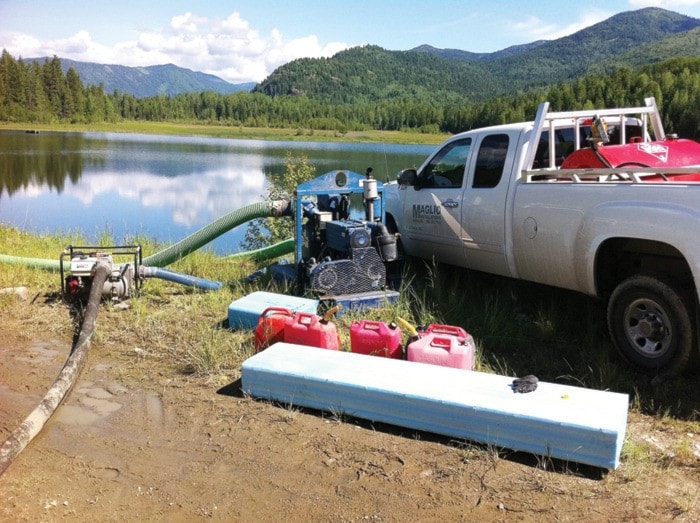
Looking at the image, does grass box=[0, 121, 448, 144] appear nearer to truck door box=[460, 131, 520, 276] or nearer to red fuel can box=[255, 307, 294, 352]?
truck door box=[460, 131, 520, 276]

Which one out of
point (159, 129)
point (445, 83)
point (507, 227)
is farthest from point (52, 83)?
point (507, 227)

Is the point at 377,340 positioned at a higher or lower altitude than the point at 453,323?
higher

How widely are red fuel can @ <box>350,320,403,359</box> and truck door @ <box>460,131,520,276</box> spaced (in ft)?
5.83

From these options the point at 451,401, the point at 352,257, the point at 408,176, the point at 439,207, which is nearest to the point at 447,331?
the point at 451,401

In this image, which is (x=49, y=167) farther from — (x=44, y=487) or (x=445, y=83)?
(x=445, y=83)

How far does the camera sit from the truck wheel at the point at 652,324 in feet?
15.1

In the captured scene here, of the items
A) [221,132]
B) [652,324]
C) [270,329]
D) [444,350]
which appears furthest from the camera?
[221,132]

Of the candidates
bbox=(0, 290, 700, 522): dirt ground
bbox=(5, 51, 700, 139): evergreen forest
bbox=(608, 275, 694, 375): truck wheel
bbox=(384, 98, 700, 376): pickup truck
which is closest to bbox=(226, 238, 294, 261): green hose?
bbox=(384, 98, 700, 376): pickup truck

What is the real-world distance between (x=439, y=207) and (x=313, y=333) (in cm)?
270

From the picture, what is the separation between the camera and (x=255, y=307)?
598 cm

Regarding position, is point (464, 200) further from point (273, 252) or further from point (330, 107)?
point (330, 107)

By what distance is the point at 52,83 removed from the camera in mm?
102125

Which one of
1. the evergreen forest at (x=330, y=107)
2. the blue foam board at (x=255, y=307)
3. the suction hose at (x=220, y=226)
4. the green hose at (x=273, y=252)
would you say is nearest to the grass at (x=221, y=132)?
the evergreen forest at (x=330, y=107)

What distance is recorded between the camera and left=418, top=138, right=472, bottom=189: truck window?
706 centimetres
